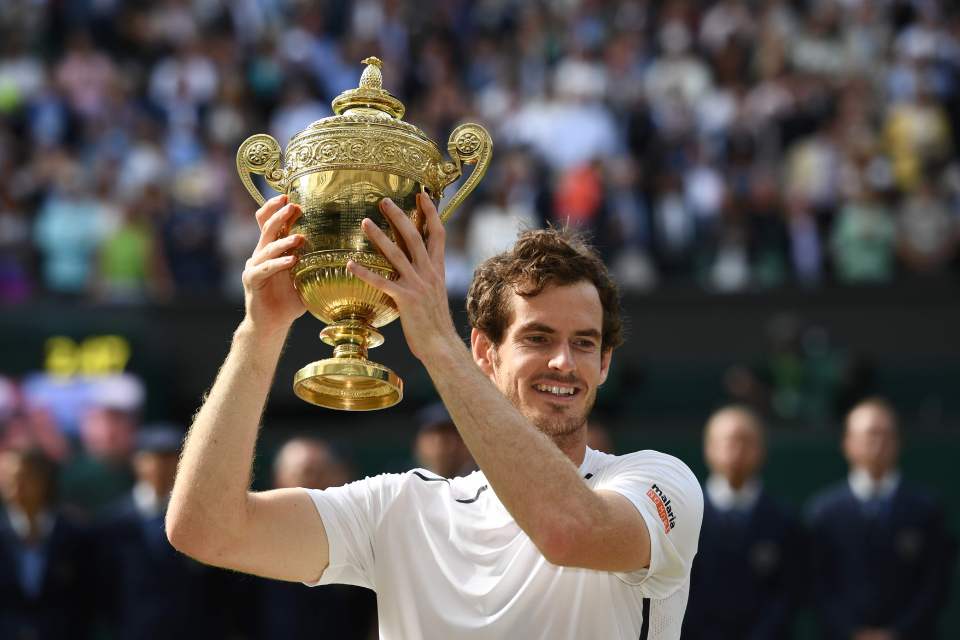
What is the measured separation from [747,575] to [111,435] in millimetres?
4239

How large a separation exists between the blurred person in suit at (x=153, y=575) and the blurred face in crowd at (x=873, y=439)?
362 cm

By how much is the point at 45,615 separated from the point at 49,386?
297 centimetres

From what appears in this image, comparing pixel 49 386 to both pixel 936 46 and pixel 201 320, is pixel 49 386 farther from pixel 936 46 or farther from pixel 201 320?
pixel 936 46

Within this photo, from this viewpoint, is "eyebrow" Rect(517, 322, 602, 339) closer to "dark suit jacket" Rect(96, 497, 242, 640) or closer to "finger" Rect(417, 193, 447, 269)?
"finger" Rect(417, 193, 447, 269)

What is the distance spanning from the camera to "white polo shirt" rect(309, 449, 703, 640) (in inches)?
140

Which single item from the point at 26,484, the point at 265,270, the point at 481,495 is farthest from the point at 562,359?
the point at 26,484

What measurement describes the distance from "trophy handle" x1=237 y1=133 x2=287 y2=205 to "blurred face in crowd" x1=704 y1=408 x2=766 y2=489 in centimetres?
507

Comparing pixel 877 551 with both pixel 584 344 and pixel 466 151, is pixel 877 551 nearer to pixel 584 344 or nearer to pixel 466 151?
pixel 584 344

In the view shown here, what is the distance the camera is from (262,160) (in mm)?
Answer: 3834

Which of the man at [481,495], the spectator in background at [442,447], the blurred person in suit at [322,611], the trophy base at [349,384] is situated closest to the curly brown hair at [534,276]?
the man at [481,495]

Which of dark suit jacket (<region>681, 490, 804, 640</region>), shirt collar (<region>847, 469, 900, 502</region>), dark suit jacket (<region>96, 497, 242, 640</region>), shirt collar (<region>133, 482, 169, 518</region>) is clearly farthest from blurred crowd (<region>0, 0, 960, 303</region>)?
dark suit jacket (<region>96, 497, 242, 640</region>)

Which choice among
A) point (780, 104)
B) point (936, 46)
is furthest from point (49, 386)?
point (936, 46)

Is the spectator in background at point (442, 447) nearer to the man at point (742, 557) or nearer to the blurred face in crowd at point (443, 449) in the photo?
the blurred face in crowd at point (443, 449)

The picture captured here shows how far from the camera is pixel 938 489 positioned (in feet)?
33.9
